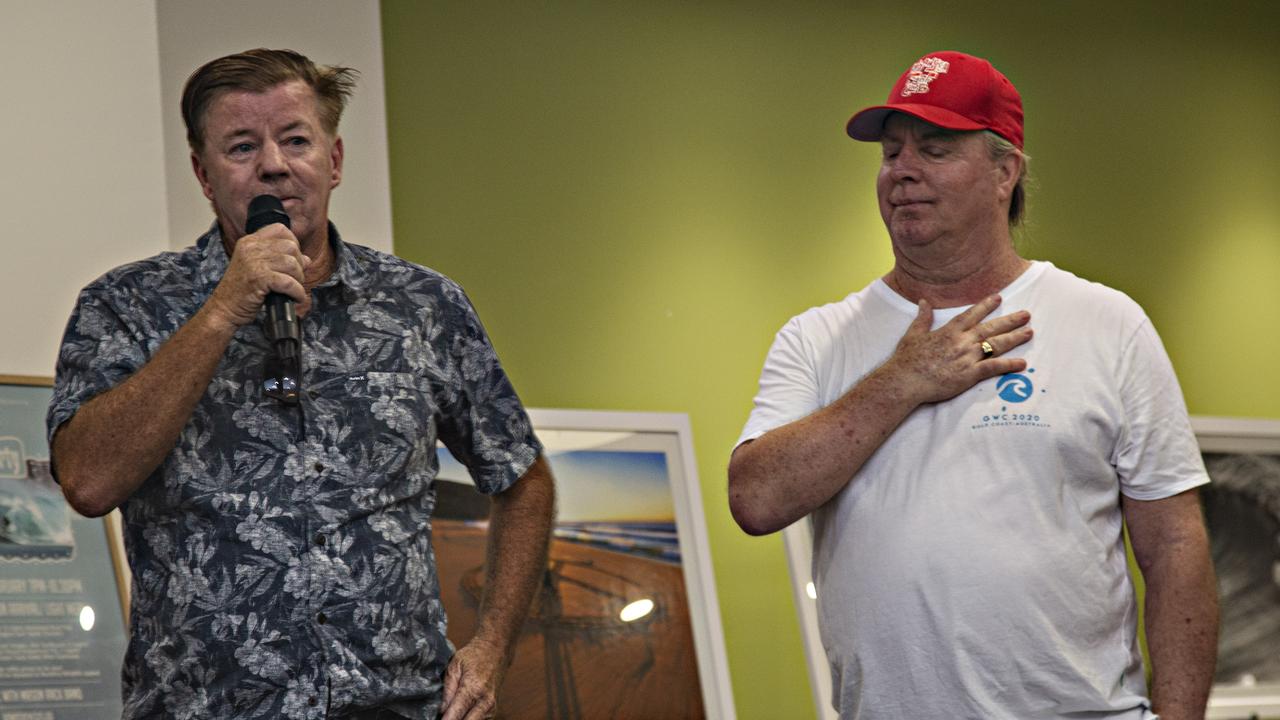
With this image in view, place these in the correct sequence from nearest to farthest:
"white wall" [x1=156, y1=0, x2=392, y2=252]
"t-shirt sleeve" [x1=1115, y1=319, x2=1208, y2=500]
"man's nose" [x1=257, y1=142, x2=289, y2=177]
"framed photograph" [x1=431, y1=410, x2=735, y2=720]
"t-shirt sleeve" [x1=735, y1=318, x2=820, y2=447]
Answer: "man's nose" [x1=257, y1=142, x2=289, y2=177] → "t-shirt sleeve" [x1=1115, y1=319, x2=1208, y2=500] → "t-shirt sleeve" [x1=735, y1=318, x2=820, y2=447] → "white wall" [x1=156, y1=0, x2=392, y2=252] → "framed photograph" [x1=431, y1=410, x2=735, y2=720]

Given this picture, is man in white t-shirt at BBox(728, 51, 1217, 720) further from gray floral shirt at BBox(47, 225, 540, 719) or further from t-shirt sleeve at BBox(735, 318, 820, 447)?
gray floral shirt at BBox(47, 225, 540, 719)

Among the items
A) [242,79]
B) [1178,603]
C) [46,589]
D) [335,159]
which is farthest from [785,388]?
[46,589]

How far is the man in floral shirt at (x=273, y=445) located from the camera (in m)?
1.93

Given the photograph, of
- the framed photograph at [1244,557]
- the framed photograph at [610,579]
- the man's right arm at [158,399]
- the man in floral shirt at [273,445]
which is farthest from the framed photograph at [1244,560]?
the man's right arm at [158,399]

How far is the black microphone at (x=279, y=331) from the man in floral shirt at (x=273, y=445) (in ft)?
0.06

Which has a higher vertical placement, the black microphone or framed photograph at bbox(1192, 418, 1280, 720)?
the black microphone

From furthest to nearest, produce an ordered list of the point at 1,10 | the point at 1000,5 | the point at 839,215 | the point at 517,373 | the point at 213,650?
the point at 1000,5
the point at 839,215
the point at 517,373
the point at 1,10
the point at 213,650

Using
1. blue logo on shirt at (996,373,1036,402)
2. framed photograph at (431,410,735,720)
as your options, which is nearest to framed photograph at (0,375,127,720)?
framed photograph at (431,410,735,720)

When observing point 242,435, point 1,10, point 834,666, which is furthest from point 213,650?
point 1,10

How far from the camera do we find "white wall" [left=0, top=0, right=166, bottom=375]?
119 inches

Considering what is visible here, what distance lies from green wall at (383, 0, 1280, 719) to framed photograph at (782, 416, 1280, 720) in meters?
0.35

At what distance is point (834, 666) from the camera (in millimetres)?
2305

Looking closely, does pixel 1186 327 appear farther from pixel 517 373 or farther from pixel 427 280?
pixel 427 280

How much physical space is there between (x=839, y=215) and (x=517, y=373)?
1.28 metres
